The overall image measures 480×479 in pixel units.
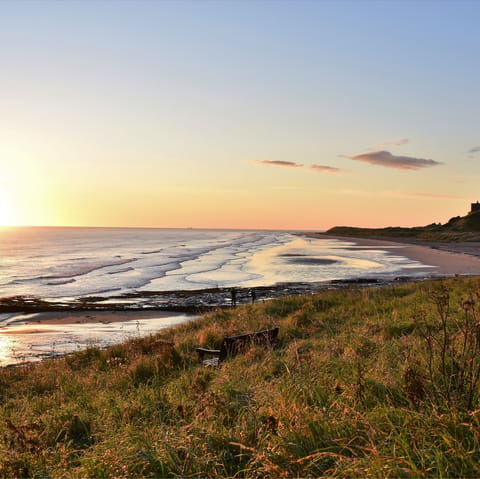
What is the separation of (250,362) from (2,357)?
1144cm

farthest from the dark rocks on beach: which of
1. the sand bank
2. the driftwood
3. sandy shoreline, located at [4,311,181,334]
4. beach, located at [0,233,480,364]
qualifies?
the driftwood

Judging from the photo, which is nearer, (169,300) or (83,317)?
(83,317)

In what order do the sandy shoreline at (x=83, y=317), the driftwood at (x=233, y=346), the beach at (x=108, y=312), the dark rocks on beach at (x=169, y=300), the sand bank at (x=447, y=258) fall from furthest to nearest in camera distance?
the sand bank at (x=447, y=258), the dark rocks on beach at (x=169, y=300), the sandy shoreline at (x=83, y=317), the beach at (x=108, y=312), the driftwood at (x=233, y=346)

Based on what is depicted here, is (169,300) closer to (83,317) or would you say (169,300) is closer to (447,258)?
(83,317)

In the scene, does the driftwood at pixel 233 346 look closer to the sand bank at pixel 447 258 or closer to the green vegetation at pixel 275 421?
the green vegetation at pixel 275 421

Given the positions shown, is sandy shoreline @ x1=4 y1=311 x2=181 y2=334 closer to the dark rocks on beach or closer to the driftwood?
the dark rocks on beach

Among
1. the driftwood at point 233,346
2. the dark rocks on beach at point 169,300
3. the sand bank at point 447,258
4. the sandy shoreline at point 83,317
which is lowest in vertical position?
the sandy shoreline at point 83,317

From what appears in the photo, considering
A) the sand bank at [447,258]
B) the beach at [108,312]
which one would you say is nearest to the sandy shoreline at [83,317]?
the beach at [108,312]

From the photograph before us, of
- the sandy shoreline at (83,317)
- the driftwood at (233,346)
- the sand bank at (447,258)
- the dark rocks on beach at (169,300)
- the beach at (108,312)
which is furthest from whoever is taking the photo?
the sand bank at (447,258)

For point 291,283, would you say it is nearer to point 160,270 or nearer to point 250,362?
point 160,270

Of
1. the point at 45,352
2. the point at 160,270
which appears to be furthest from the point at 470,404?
the point at 160,270

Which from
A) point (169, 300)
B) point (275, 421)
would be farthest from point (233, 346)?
point (169, 300)

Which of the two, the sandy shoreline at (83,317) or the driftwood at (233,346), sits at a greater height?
the driftwood at (233,346)

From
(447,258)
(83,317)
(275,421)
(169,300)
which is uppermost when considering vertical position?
(275,421)
